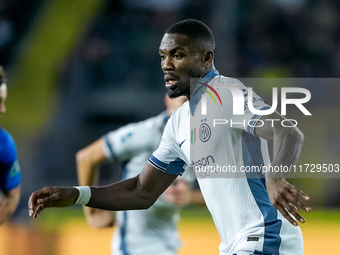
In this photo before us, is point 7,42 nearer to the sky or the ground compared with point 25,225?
nearer to the sky

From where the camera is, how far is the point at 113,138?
512cm

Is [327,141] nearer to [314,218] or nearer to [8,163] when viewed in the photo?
[314,218]

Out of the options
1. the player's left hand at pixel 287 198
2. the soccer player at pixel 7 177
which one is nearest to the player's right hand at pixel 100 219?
the soccer player at pixel 7 177

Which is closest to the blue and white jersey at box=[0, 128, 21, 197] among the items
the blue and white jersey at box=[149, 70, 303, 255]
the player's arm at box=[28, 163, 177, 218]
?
the player's arm at box=[28, 163, 177, 218]

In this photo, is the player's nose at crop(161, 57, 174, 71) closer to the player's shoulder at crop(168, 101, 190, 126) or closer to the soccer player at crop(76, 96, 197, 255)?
the player's shoulder at crop(168, 101, 190, 126)

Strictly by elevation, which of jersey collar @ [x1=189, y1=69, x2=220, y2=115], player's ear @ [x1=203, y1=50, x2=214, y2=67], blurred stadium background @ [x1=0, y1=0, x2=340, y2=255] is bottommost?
jersey collar @ [x1=189, y1=69, x2=220, y2=115]

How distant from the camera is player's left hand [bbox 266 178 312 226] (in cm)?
204

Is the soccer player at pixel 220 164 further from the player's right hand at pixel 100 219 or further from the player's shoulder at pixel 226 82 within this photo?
the player's right hand at pixel 100 219

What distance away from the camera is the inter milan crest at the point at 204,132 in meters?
2.72

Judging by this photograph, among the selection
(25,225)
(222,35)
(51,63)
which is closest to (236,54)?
(222,35)

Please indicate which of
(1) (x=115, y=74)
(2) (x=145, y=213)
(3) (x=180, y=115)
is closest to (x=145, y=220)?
(2) (x=145, y=213)

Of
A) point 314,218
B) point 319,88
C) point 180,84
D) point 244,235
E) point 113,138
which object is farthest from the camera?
point 319,88

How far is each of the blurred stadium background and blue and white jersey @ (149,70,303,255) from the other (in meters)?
3.17

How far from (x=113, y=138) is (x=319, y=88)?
15.4ft
